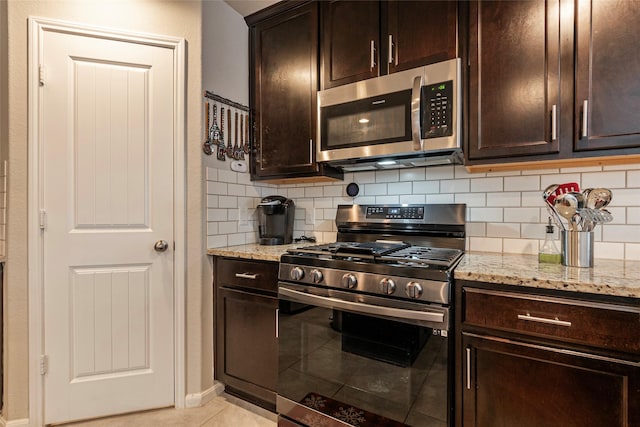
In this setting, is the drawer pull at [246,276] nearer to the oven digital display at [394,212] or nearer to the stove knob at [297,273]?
the stove knob at [297,273]

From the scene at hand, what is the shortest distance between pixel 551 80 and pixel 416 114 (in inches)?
22.2

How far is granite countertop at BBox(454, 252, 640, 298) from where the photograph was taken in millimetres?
1000

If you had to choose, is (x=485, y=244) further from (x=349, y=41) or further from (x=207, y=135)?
(x=207, y=135)

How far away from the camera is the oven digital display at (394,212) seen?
185 centimetres

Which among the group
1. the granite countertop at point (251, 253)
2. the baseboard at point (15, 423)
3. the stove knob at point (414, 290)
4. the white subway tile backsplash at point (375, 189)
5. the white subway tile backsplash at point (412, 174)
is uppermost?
the white subway tile backsplash at point (412, 174)

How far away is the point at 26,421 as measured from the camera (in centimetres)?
160

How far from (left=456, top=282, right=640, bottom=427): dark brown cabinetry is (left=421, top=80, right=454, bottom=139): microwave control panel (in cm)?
74

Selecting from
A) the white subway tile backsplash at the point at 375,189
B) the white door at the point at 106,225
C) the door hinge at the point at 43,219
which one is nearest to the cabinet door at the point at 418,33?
the white subway tile backsplash at the point at 375,189

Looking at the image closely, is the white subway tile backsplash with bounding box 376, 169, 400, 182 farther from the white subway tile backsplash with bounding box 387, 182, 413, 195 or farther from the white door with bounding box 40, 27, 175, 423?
the white door with bounding box 40, 27, 175, 423

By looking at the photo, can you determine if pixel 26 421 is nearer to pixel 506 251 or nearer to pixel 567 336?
pixel 567 336

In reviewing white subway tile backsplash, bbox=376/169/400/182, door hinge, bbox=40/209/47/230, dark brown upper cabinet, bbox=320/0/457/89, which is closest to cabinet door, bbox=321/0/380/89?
dark brown upper cabinet, bbox=320/0/457/89

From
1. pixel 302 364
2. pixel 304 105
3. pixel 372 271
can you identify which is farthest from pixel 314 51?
pixel 302 364

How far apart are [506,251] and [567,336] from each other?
27.4 inches

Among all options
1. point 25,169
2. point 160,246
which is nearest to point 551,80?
point 160,246
